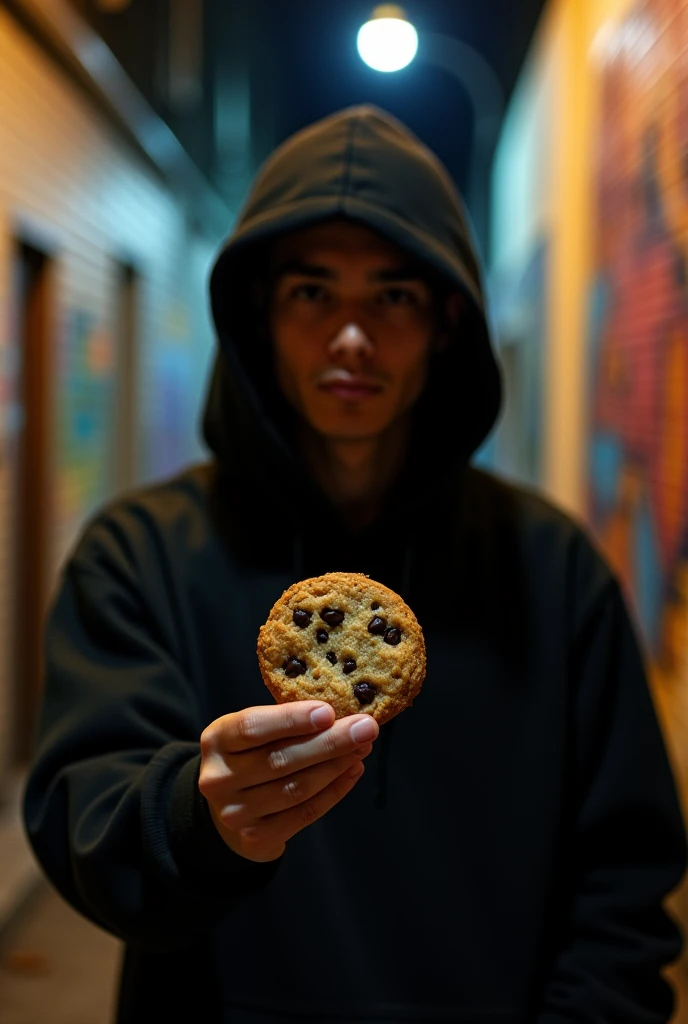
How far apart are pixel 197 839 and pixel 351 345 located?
0.53 m

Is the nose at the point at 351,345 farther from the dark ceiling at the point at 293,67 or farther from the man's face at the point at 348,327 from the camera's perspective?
the dark ceiling at the point at 293,67

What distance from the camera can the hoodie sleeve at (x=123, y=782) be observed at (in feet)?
3.24

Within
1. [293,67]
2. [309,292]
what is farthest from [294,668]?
[293,67]

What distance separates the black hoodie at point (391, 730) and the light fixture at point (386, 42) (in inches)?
21.0

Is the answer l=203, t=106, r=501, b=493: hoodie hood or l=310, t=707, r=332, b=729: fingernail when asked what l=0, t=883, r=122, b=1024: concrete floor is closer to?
l=203, t=106, r=501, b=493: hoodie hood

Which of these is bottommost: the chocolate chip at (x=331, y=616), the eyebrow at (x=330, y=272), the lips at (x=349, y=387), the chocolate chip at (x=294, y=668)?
the chocolate chip at (x=294, y=668)

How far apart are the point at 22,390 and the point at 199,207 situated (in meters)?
3.62

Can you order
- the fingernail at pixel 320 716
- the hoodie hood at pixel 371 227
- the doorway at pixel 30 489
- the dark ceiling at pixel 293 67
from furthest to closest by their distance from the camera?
the doorway at pixel 30 489, the dark ceiling at pixel 293 67, the hoodie hood at pixel 371 227, the fingernail at pixel 320 716

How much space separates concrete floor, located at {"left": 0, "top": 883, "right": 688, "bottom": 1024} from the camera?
2.90 m

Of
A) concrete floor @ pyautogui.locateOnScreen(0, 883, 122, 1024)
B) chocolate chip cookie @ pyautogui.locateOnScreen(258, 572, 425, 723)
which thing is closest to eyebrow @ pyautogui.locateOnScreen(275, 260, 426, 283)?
chocolate chip cookie @ pyautogui.locateOnScreen(258, 572, 425, 723)

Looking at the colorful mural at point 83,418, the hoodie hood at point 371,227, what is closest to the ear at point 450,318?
the hoodie hood at point 371,227

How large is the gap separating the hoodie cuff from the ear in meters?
0.67

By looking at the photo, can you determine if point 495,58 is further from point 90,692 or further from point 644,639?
point 90,692

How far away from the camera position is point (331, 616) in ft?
2.82
